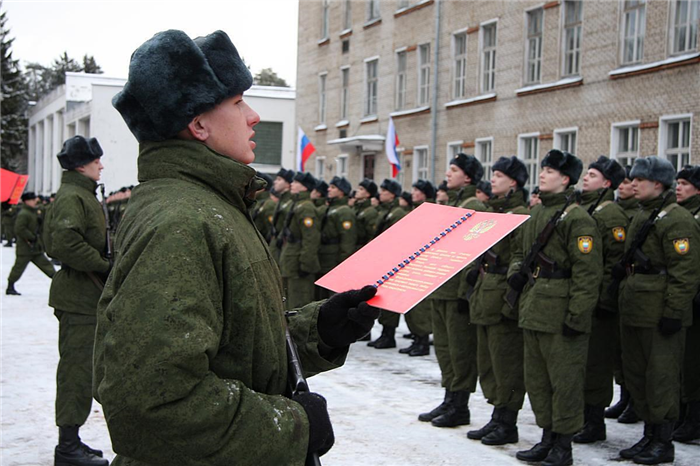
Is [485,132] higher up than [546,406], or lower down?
higher up

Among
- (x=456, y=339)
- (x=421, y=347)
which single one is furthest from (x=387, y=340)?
(x=456, y=339)

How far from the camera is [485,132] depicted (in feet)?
70.2

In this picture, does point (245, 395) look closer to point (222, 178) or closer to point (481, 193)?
point (222, 178)

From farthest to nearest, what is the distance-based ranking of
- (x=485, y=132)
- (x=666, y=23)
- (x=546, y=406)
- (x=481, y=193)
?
(x=485, y=132) < (x=666, y=23) < (x=481, y=193) < (x=546, y=406)

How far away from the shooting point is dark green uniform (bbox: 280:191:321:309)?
477 inches

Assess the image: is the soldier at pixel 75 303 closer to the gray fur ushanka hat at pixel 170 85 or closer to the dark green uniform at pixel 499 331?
the dark green uniform at pixel 499 331

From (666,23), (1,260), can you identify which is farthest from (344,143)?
(666,23)

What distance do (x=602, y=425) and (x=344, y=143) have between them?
2165 cm

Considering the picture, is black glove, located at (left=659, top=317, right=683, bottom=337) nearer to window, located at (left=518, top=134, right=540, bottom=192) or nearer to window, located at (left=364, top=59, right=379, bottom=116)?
window, located at (left=518, top=134, right=540, bottom=192)

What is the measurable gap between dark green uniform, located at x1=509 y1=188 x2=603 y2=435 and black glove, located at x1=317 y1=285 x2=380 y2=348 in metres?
3.85

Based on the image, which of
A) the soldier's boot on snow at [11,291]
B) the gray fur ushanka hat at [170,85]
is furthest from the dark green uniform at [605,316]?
the soldier's boot on snow at [11,291]

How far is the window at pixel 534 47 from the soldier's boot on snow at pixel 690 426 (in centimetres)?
1358

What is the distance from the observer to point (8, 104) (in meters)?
64.7

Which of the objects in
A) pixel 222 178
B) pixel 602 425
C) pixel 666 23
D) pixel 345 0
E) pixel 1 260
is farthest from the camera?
pixel 345 0
